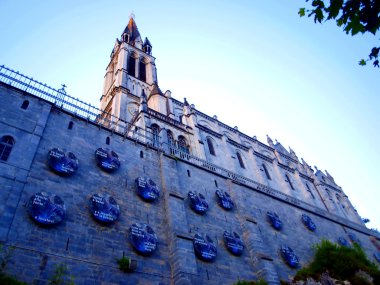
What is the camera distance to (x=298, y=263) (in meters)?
21.2

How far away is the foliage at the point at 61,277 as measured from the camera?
1121 centimetres

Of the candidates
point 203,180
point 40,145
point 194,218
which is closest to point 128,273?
point 194,218

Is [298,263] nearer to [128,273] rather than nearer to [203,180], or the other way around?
[203,180]

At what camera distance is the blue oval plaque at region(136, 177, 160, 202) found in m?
17.1

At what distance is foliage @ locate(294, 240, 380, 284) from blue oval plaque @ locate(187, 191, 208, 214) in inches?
277

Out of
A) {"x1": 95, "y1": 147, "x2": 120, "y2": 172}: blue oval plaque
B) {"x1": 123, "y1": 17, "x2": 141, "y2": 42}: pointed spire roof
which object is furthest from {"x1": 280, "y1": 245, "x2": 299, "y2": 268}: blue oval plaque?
{"x1": 123, "y1": 17, "x2": 141, "y2": 42}: pointed spire roof

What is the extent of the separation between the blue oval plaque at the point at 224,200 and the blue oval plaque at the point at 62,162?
937 centimetres

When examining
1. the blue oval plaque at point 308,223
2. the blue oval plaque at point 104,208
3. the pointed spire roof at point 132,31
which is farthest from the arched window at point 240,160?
the pointed spire roof at point 132,31

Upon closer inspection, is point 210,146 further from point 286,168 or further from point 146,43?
point 146,43

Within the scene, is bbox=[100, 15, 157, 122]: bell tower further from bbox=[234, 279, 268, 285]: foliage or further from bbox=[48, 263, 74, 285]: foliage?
bbox=[48, 263, 74, 285]: foliage

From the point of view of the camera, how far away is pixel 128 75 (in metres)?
38.4

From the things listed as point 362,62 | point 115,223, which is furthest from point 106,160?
point 362,62

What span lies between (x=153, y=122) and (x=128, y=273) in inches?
688

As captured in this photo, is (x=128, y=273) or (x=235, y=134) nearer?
(x=128, y=273)
